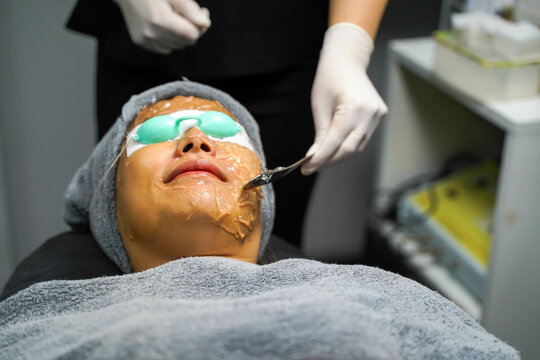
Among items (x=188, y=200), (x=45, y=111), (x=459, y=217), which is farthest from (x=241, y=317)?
(x=45, y=111)

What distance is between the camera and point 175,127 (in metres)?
1.02

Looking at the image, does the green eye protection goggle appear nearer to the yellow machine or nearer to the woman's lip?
the woman's lip

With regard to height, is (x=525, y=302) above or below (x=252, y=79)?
below

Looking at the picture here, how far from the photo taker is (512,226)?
1475mm

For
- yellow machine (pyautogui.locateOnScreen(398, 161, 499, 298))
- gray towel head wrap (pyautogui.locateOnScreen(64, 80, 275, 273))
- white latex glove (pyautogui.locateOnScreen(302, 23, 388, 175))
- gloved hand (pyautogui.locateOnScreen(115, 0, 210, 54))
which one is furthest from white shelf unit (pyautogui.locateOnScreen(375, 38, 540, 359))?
gloved hand (pyautogui.locateOnScreen(115, 0, 210, 54))

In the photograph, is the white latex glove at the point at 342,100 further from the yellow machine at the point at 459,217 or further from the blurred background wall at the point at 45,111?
the blurred background wall at the point at 45,111

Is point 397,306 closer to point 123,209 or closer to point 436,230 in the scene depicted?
point 123,209

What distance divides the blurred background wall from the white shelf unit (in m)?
0.31

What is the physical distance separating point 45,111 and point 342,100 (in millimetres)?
1263

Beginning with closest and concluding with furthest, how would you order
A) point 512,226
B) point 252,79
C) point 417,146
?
1. point 252,79
2. point 512,226
3. point 417,146

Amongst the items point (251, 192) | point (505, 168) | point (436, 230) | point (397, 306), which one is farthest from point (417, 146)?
point (397, 306)

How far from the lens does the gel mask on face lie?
1.01 meters

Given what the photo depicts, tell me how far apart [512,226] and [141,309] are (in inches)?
42.6

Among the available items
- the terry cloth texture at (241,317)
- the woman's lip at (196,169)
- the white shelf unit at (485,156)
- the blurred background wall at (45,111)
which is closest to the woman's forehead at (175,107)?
the woman's lip at (196,169)
